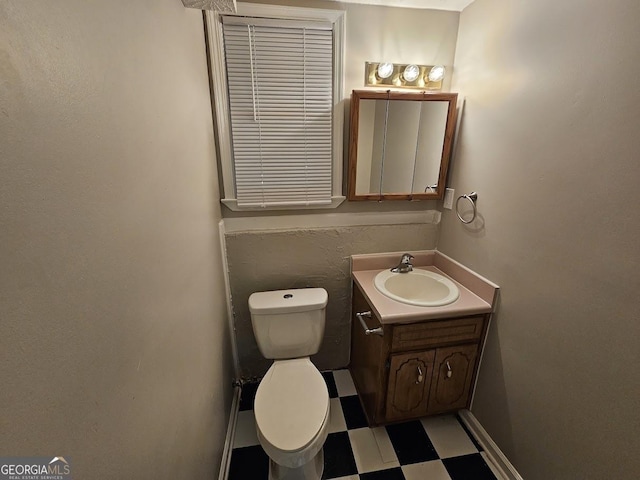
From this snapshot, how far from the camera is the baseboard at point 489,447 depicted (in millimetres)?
1280

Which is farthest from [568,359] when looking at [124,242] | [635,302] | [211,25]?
[211,25]

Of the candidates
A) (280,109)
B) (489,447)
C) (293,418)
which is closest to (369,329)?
(293,418)

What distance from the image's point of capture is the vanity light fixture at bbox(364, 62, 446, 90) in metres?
1.45

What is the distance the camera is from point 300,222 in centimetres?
164

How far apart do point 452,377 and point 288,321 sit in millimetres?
916

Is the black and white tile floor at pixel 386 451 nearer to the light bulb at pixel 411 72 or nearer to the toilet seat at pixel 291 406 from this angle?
the toilet seat at pixel 291 406

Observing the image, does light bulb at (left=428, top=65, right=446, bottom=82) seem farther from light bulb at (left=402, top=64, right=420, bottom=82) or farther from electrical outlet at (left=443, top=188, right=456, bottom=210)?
electrical outlet at (left=443, top=188, right=456, bottom=210)

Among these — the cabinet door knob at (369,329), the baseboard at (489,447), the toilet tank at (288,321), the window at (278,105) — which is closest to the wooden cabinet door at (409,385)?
the cabinet door knob at (369,329)

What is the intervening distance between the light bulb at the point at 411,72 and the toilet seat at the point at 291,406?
163 cm

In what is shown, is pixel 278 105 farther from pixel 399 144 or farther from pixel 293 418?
pixel 293 418

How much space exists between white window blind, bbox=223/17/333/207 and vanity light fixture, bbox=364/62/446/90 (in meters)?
0.23

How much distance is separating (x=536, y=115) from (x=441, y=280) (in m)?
0.89

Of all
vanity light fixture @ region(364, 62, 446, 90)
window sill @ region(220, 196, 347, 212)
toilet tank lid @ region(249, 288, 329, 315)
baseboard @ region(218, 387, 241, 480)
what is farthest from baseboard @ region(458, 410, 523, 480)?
vanity light fixture @ region(364, 62, 446, 90)

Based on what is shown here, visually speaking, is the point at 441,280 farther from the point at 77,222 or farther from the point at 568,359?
the point at 77,222
